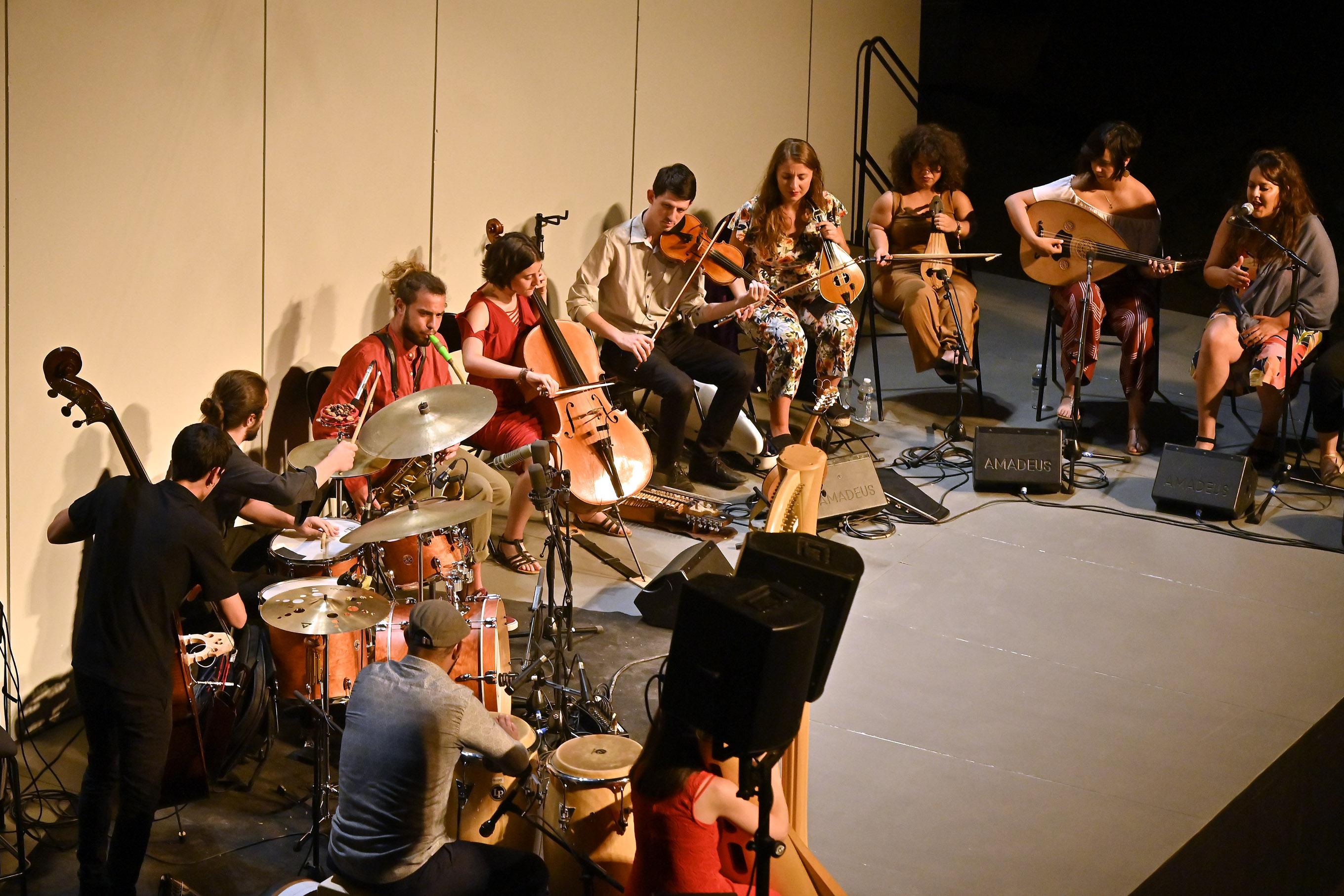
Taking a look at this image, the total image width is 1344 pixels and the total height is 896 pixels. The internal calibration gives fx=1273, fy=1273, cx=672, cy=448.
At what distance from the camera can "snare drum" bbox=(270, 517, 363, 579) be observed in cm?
379

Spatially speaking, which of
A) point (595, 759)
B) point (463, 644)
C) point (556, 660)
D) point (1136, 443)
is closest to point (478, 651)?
point (463, 644)

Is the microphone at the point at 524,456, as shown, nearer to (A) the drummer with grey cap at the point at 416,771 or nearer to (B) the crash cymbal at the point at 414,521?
(B) the crash cymbal at the point at 414,521

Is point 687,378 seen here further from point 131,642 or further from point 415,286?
point 131,642

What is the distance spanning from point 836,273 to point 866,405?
3.85 ft

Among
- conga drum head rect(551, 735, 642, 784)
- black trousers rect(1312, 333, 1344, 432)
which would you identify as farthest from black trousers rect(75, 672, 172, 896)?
black trousers rect(1312, 333, 1344, 432)

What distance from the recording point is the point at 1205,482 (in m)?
5.73

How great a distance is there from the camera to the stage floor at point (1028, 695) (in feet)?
11.1

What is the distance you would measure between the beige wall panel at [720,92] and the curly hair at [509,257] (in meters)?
1.92

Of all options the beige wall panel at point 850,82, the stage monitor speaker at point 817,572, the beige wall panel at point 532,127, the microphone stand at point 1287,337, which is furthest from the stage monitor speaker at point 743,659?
the beige wall panel at point 850,82

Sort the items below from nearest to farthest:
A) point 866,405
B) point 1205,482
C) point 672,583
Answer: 1. point 672,583
2. point 1205,482
3. point 866,405

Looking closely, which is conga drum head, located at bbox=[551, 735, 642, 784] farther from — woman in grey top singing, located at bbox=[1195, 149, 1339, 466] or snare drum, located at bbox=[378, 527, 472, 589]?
woman in grey top singing, located at bbox=[1195, 149, 1339, 466]

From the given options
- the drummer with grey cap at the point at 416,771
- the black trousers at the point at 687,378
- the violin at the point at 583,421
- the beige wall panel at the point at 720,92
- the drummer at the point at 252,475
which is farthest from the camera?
the beige wall panel at the point at 720,92

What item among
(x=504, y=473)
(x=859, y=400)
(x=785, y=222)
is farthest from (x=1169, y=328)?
(x=504, y=473)

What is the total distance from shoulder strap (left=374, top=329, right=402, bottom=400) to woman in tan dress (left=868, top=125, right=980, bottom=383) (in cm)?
281
